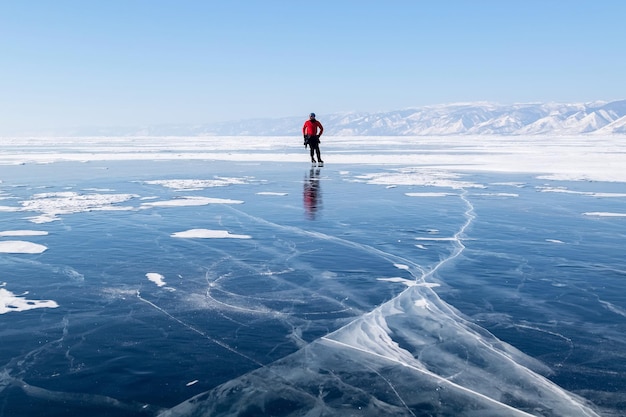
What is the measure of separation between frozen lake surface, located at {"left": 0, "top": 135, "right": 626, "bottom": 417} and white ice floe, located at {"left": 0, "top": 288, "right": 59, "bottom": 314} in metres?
0.04

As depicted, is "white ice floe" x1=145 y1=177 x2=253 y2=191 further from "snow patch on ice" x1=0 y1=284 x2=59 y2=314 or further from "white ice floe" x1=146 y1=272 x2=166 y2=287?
"snow patch on ice" x1=0 y1=284 x2=59 y2=314

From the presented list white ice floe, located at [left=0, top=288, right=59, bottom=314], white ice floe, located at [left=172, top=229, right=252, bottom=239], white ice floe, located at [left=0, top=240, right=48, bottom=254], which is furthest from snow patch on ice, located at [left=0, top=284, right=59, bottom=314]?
white ice floe, located at [left=172, top=229, right=252, bottom=239]

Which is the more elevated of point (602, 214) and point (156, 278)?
point (156, 278)

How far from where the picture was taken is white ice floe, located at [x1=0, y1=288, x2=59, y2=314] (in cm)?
581

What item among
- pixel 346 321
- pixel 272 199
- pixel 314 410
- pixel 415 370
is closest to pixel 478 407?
pixel 415 370

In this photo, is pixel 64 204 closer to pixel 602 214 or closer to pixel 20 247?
pixel 20 247

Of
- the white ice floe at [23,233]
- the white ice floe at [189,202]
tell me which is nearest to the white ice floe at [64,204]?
the white ice floe at [189,202]

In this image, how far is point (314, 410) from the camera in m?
3.84

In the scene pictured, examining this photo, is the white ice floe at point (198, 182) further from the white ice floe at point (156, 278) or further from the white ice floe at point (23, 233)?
the white ice floe at point (156, 278)

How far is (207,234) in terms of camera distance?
32.8ft

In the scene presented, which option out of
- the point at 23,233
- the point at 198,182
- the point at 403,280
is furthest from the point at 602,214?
the point at 198,182

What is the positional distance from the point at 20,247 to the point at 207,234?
9.79 ft

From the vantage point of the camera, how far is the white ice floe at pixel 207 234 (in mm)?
9762

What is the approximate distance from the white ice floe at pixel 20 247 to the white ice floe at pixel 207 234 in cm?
217
